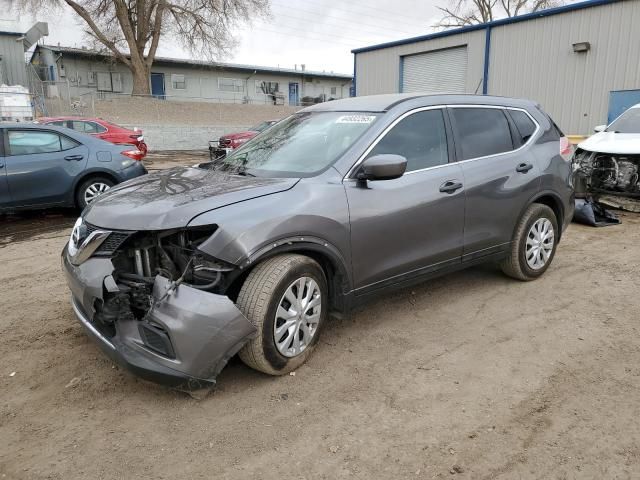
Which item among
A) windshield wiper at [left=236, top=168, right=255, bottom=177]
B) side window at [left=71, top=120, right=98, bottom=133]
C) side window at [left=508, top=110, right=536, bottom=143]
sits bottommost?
windshield wiper at [left=236, top=168, right=255, bottom=177]

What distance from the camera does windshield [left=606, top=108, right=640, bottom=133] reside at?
28.8 ft

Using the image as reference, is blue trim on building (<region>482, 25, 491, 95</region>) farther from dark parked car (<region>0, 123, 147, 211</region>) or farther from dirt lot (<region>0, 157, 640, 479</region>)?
dirt lot (<region>0, 157, 640, 479</region>)

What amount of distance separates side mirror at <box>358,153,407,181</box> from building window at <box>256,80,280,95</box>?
39.8 m

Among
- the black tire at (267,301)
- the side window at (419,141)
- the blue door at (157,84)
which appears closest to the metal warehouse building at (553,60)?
the side window at (419,141)

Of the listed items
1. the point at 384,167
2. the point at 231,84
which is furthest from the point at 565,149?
the point at 231,84

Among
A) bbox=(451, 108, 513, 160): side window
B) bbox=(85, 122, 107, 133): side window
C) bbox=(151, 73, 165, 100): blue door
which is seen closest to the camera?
bbox=(451, 108, 513, 160): side window

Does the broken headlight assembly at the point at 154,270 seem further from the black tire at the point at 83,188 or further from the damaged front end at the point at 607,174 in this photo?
the damaged front end at the point at 607,174

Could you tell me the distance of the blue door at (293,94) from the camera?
44072 millimetres

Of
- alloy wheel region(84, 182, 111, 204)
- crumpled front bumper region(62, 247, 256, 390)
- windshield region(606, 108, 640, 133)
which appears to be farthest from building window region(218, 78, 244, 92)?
crumpled front bumper region(62, 247, 256, 390)

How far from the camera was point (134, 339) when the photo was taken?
9.50 feet

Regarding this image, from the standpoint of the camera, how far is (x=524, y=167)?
468 centimetres

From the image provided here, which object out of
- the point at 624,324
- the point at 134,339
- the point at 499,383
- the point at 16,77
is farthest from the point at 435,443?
the point at 16,77

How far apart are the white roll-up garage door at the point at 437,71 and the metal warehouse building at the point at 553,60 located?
0.03m

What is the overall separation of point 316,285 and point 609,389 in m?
1.91
